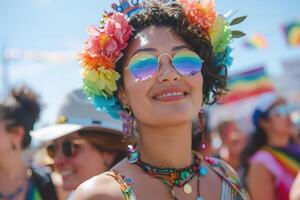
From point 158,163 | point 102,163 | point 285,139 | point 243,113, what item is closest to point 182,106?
point 158,163

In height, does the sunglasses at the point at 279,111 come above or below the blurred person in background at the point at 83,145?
below

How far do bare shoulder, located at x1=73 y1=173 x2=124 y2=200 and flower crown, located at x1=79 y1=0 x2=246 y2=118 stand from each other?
19.9 inches

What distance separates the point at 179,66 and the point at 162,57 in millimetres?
86

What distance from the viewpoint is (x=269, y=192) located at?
362cm

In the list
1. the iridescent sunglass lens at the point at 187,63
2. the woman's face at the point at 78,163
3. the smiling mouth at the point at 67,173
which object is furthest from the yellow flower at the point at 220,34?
the smiling mouth at the point at 67,173

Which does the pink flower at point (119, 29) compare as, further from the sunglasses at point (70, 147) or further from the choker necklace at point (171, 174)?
the sunglasses at point (70, 147)

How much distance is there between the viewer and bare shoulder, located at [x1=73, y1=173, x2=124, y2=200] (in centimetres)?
163

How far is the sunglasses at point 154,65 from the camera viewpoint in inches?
72.0

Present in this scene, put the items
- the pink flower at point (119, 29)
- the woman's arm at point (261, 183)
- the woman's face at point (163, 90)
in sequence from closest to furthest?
the woman's face at point (163, 90) → the pink flower at point (119, 29) → the woman's arm at point (261, 183)

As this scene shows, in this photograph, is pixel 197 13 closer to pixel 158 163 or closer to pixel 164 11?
pixel 164 11

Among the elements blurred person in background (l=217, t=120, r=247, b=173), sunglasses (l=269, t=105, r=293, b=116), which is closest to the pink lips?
sunglasses (l=269, t=105, r=293, b=116)

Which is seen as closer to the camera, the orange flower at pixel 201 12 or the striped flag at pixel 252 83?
the orange flower at pixel 201 12

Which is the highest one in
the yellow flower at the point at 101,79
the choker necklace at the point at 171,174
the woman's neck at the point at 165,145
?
the yellow flower at the point at 101,79

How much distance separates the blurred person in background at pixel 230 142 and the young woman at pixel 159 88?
A: 367cm
